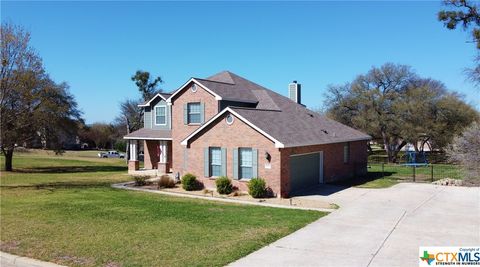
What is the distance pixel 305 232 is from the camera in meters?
12.1

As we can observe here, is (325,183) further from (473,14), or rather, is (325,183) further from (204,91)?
(473,14)

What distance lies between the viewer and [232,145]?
20.8 meters

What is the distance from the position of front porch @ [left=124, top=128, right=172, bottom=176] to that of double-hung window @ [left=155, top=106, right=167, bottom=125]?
2.51 feet

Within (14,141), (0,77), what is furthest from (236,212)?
(14,141)

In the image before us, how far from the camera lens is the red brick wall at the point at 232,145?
63.2 ft

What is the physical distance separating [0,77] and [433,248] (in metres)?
20.6

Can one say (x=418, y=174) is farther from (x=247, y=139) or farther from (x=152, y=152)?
(x=152, y=152)

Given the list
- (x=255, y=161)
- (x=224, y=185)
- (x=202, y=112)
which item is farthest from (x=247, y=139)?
(x=202, y=112)

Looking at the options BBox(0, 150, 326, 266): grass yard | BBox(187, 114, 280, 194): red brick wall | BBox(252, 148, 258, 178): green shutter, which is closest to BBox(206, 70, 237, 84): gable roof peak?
BBox(187, 114, 280, 194): red brick wall

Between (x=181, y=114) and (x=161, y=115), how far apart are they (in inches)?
237

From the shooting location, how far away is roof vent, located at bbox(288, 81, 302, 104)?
32219mm

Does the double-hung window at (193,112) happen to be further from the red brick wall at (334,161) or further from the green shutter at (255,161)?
the red brick wall at (334,161)

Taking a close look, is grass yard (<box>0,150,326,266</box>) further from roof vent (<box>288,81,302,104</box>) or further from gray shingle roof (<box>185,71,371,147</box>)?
roof vent (<box>288,81,302,104</box>)

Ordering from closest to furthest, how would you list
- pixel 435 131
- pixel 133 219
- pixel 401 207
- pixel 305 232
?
pixel 305 232
pixel 133 219
pixel 401 207
pixel 435 131
